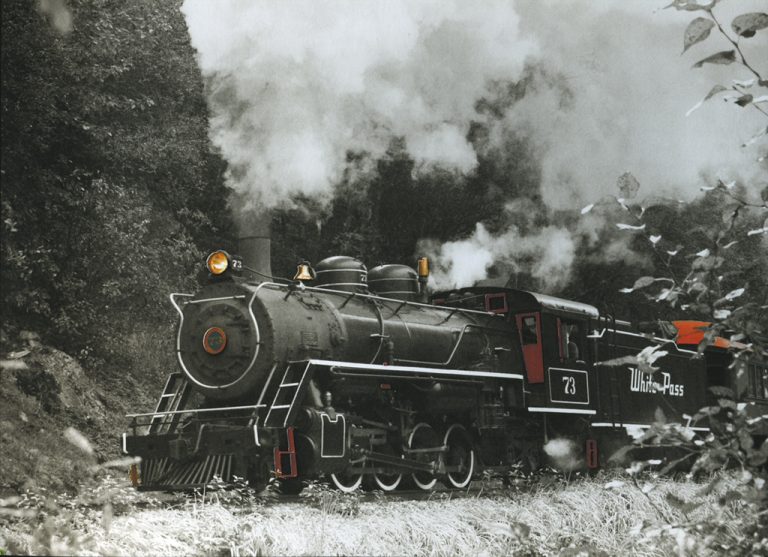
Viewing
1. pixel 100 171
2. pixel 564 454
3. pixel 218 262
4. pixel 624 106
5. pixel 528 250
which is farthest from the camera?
pixel 528 250

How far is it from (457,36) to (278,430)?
9.90 metres

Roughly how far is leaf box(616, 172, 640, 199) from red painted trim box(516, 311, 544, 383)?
6940 millimetres

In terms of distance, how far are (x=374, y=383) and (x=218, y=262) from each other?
6.57 ft

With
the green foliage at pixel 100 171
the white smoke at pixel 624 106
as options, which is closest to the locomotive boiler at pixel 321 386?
the green foliage at pixel 100 171

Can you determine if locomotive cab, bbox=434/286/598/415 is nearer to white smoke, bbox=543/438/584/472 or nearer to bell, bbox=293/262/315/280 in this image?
white smoke, bbox=543/438/584/472

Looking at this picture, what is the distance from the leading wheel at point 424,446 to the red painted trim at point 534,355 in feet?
5.78

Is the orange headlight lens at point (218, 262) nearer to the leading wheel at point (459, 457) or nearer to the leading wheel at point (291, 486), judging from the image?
the leading wheel at point (291, 486)

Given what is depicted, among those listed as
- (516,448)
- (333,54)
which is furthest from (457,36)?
(516,448)

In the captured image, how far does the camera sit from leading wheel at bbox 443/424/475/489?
34.7 ft

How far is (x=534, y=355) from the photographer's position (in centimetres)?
1147

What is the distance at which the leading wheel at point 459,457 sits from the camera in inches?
416

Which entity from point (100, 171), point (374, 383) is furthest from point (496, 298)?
point (100, 171)

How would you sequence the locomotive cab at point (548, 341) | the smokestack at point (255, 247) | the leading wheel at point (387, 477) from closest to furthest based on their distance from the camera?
1. the leading wheel at point (387, 477)
2. the locomotive cab at point (548, 341)
3. the smokestack at point (255, 247)

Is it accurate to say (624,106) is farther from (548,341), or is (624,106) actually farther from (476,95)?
(548,341)
